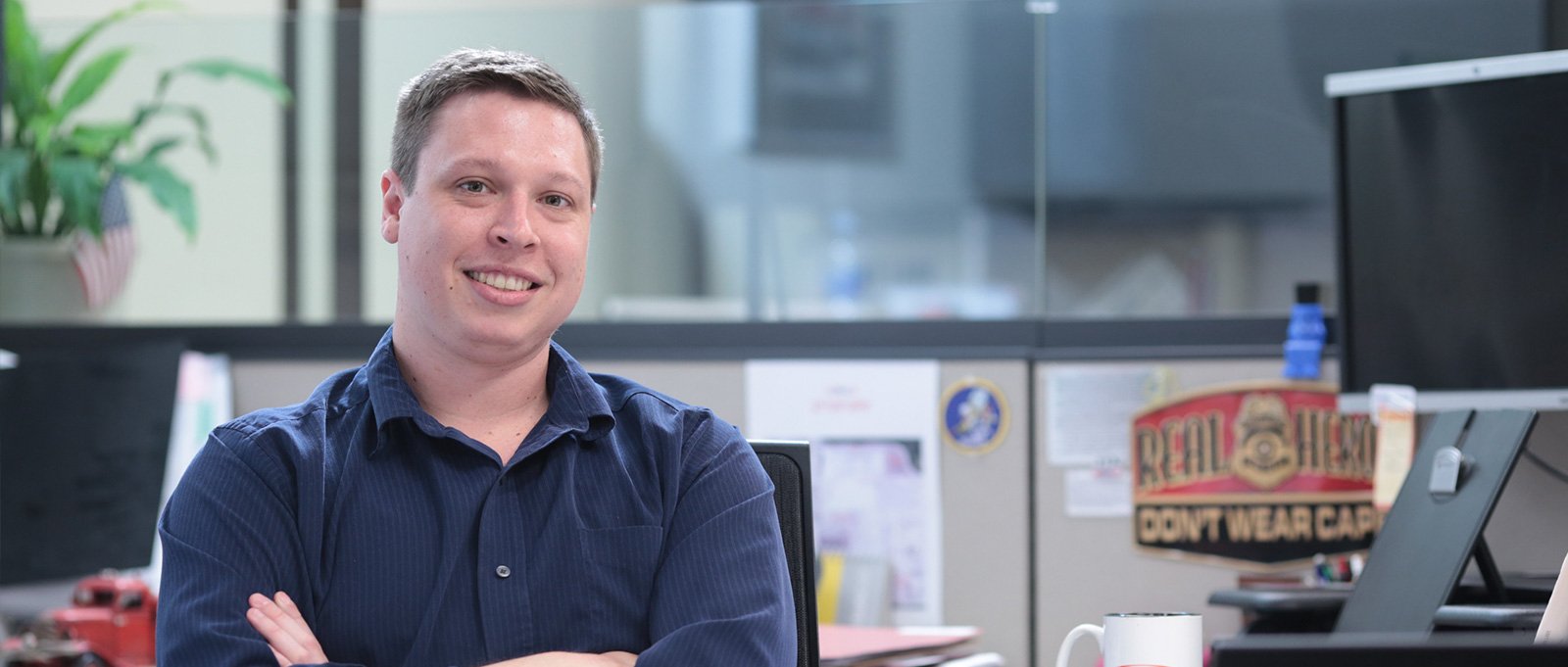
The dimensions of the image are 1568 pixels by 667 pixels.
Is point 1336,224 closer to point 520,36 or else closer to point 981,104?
point 520,36

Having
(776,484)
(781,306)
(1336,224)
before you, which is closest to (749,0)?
(781,306)

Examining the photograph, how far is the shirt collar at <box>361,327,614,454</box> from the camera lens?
129 cm

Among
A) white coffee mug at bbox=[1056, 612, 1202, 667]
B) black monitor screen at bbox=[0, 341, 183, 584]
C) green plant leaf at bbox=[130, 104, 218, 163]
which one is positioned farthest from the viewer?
green plant leaf at bbox=[130, 104, 218, 163]

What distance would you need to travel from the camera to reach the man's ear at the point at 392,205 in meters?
1.35

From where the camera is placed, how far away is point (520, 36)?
2.76 meters

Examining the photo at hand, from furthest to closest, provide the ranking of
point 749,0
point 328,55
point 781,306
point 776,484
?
1. point 781,306
2. point 749,0
3. point 328,55
4. point 776,484

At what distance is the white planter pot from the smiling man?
140cm

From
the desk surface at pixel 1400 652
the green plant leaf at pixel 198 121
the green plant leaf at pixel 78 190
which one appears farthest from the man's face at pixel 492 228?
the green plant leaf at pixel 198 121

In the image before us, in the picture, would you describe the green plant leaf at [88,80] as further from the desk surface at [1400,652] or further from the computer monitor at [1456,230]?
the desk surface at [1400,652]

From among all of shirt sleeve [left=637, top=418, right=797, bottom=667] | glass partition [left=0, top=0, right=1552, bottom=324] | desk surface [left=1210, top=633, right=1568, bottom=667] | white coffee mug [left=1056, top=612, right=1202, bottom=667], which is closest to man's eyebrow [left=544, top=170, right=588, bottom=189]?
shirt sleeve [left=637, top=418, right=797, bottom=667]

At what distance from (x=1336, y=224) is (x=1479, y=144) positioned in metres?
0.20

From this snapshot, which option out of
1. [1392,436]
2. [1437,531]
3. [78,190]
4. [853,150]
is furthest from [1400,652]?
[853,150]

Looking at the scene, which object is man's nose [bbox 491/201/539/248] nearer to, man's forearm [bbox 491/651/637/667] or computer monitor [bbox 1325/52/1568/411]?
man's forearm [bbox 491/651/637/667]

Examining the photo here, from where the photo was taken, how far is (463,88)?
1.32m
